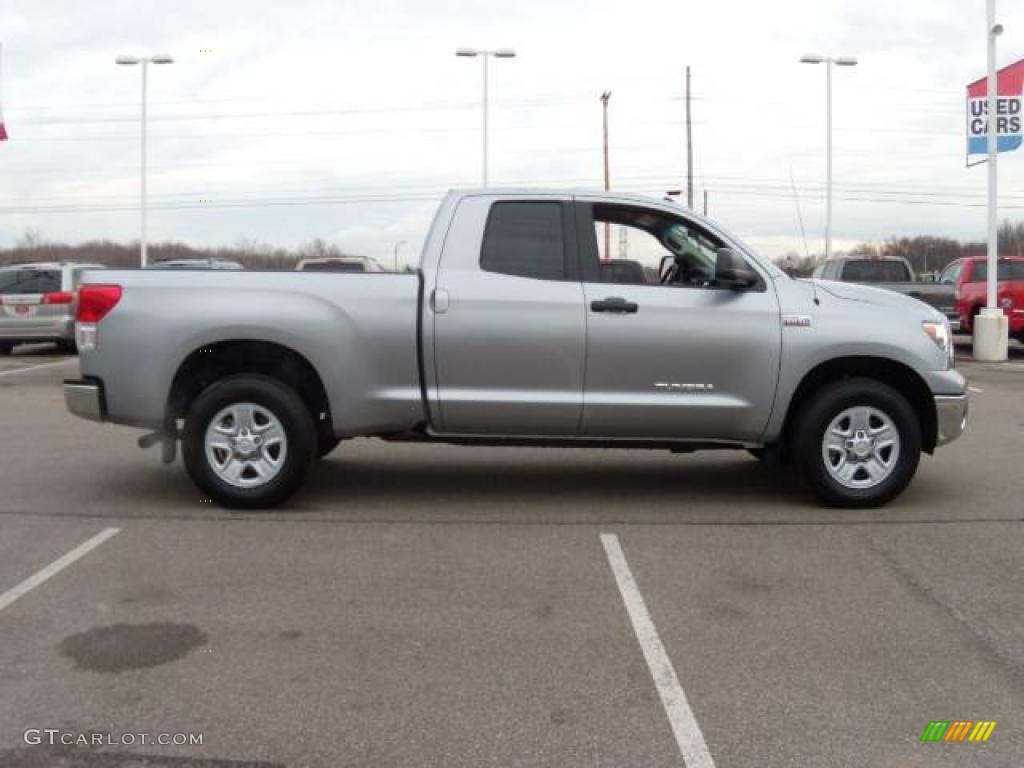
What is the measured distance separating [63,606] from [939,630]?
3994mm

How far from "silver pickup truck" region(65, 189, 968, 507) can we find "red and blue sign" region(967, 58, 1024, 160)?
47.8ft

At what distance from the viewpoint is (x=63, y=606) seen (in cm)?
464

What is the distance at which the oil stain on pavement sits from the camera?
13.1 ft

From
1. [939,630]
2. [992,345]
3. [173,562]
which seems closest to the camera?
[939,630]

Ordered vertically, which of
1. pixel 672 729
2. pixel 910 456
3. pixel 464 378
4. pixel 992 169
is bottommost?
pixel 672 729

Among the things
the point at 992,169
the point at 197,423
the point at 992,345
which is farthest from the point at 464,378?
the point at 992,169

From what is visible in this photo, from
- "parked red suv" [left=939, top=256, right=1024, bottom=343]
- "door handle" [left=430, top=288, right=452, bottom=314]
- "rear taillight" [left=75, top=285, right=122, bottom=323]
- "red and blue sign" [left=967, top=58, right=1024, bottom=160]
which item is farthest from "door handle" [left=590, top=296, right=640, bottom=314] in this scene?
"red and blue sign" [left=967, top=58, right=1024, bottom=160]

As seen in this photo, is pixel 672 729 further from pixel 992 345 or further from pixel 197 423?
pixel 992 345

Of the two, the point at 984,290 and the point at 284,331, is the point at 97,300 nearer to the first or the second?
the point at 284,331

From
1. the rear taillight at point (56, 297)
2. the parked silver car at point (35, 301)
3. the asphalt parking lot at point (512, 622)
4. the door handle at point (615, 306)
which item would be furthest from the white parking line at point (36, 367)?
the door handle at point (615, 306)

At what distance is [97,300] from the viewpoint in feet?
20.7

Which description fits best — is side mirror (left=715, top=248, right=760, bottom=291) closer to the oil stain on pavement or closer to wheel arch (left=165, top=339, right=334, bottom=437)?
wheel arch (left=165, top=339, right=334, bottom=437)

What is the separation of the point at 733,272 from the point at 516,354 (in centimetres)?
144
